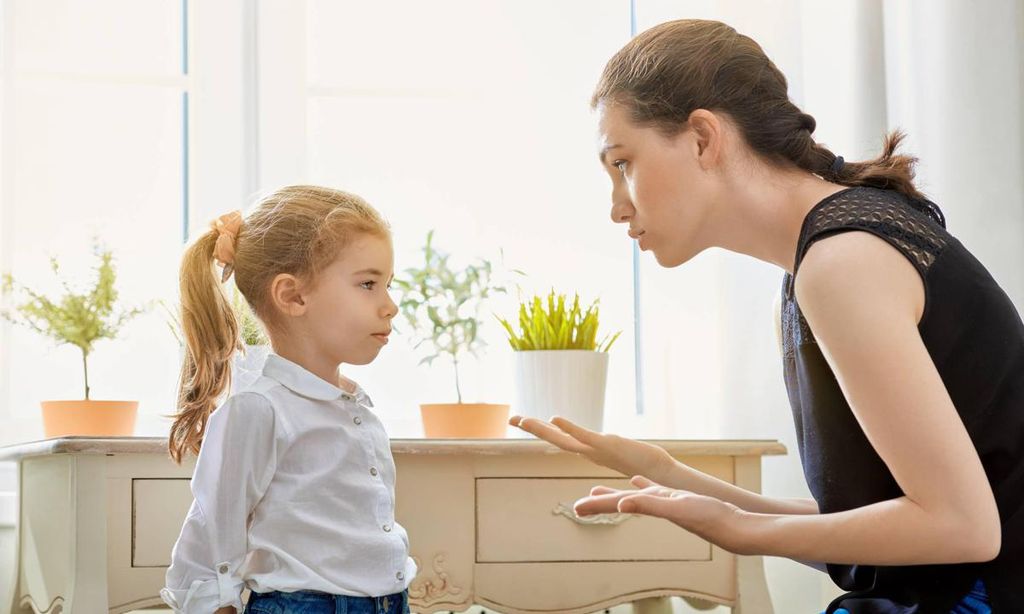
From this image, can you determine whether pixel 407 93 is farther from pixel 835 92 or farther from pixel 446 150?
pixel 835 92

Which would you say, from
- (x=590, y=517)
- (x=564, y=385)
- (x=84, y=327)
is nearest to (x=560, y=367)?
(x=564, y=385)

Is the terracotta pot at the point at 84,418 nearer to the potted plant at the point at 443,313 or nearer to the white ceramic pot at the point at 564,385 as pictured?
the potted plant at the point at 443,313

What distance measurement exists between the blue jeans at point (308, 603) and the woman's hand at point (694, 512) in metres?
0.43

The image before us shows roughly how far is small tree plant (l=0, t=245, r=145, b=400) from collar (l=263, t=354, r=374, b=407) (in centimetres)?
69

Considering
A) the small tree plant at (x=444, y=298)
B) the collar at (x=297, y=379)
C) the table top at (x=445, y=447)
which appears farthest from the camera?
the small tree plant at (x=444, y=298)

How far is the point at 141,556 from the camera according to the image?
1.58 metres

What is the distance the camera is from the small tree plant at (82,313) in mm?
1999

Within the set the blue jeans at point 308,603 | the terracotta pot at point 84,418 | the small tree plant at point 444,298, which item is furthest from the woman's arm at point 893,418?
the terracotta pot at point 84,418

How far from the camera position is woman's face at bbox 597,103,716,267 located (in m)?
1.19

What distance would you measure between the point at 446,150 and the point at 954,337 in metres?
1.52

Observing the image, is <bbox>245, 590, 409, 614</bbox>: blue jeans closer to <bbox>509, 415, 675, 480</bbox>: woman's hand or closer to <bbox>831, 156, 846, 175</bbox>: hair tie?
<bbox>509, 415, 675, 480</bbox>: woman's hand

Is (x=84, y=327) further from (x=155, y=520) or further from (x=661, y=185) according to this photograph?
(x=661, y=185)

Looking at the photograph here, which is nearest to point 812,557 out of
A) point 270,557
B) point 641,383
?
point 270,557

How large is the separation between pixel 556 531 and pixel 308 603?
0.48 m
